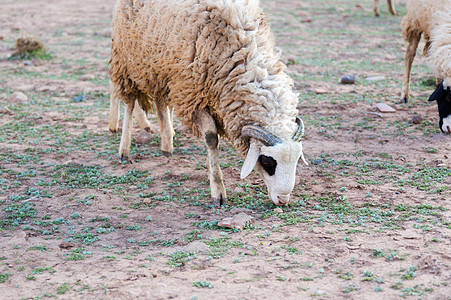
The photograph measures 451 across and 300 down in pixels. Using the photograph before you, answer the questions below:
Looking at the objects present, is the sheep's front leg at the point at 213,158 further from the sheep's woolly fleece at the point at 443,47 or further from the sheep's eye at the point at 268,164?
the sheep's woolly fleece at the point at 443,47

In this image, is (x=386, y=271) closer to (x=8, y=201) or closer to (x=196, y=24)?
(x=196, y=24)

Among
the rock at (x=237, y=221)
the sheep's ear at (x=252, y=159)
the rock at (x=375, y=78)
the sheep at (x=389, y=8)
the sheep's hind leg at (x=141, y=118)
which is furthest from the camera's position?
the sheep at (x=389, y=8)

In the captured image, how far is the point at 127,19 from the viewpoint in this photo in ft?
19.8

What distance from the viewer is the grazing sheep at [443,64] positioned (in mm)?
7344

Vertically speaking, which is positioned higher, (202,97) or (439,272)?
(202,97)

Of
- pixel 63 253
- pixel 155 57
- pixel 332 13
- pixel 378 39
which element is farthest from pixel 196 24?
pixel 332 13

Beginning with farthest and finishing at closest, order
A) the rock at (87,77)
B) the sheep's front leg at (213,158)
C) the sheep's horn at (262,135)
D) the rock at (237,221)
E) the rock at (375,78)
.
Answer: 1. the rock at (87,77)
2. the rock at (375,78)
3. the sheep's front leg at (213,158)
4. the sheep's horn at (262,135)
5. the rock at (237,221)

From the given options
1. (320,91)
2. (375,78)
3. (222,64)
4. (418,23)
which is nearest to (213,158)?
(222,64)

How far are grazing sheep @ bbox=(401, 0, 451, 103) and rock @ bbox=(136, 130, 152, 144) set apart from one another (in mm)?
4559

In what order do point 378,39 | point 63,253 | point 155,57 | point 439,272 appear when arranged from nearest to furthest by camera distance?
1. point 439,272
2. point 63,253
3. point 155,57
4. point 378,39

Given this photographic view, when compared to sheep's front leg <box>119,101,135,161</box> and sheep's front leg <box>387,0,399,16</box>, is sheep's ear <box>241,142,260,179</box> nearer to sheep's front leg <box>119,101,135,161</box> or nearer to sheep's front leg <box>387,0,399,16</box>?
sheep's front leg <box>119,101,135,161</box>

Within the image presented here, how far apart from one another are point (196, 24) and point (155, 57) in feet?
2.34

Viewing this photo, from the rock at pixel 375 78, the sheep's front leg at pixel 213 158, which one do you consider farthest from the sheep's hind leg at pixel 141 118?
the rock at pixel 375 78

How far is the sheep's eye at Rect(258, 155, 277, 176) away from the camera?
4.77 m
